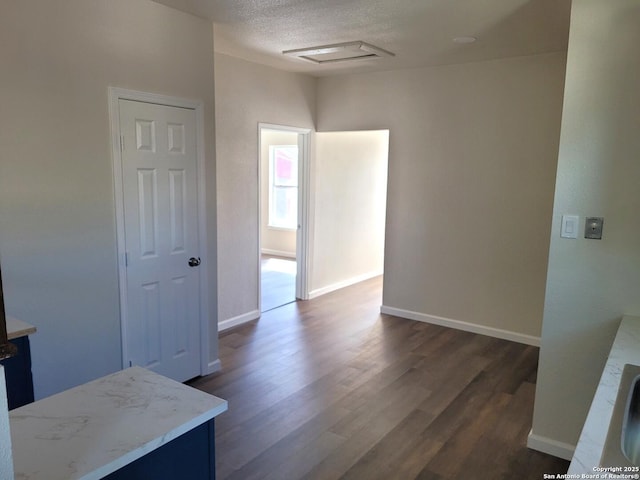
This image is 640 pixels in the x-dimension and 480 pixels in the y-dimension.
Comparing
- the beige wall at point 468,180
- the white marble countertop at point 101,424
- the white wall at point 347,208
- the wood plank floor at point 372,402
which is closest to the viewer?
the white marble countertop at point 101,424

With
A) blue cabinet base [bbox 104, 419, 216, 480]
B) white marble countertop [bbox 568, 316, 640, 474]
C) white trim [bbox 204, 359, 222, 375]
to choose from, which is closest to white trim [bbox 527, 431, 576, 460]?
white marble countertop [bbox 568, 316, 640, 474]

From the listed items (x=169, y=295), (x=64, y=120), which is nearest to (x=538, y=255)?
(x=169, y=295)

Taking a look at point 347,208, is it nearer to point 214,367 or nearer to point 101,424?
point 214,367

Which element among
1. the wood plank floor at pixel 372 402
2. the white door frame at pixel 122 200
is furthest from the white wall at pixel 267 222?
the white door frame at pixel 122 200

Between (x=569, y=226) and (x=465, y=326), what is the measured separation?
2.46m

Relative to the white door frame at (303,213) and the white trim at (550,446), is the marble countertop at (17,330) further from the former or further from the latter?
the white door frame at (303,213)

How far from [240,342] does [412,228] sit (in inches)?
82.8

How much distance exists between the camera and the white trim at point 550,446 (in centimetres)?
265

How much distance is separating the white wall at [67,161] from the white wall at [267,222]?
5.11m

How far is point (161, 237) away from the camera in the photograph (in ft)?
10.6

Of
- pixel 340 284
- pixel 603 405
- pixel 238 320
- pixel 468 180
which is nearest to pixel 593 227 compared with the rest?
pixel 603 405

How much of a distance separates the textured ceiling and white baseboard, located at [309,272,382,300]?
2.82 metres

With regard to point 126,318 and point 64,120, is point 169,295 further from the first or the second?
point 64,120

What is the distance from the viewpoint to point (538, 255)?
4.27 m
